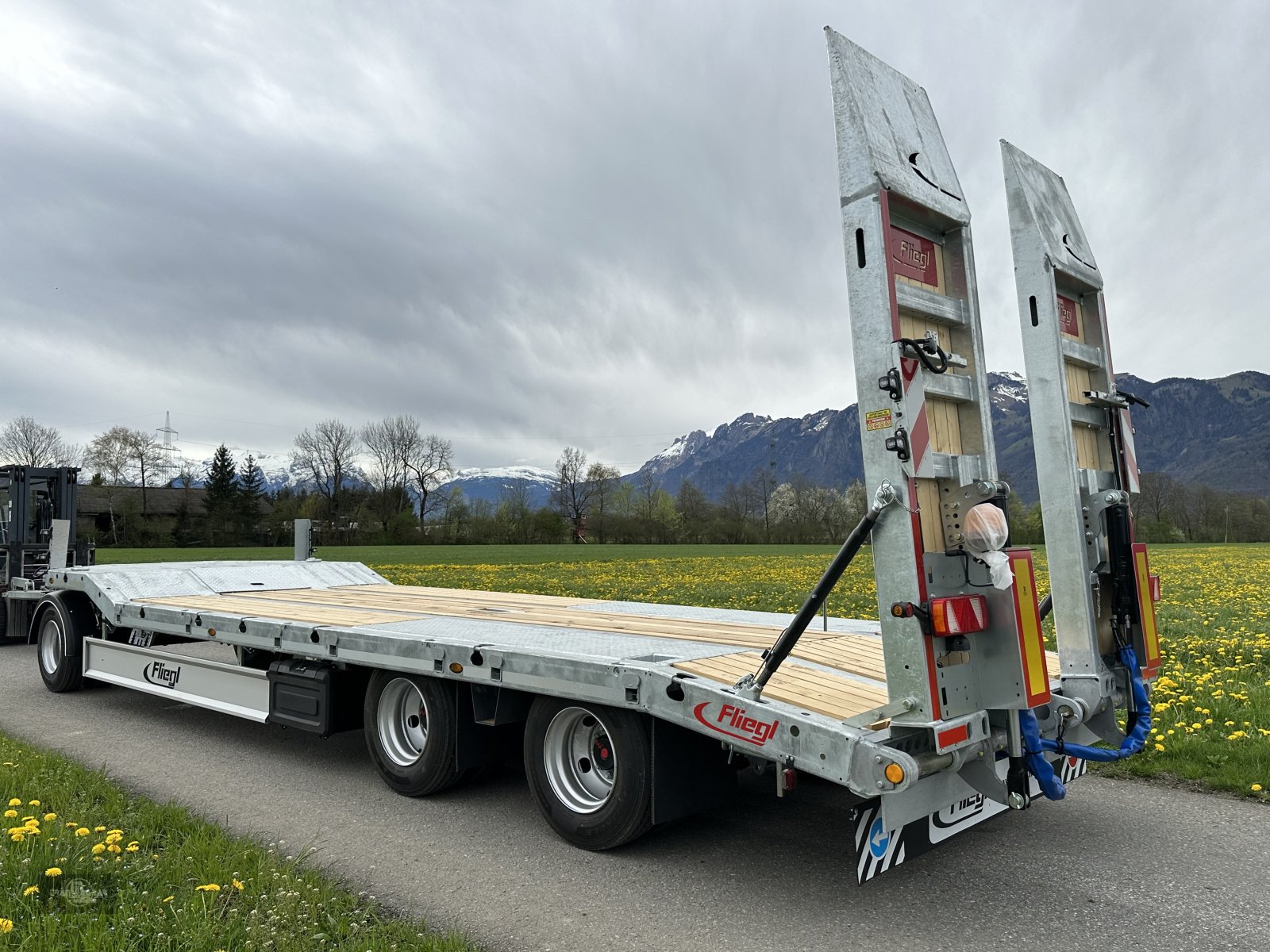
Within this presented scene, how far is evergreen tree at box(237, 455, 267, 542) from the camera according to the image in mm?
78438

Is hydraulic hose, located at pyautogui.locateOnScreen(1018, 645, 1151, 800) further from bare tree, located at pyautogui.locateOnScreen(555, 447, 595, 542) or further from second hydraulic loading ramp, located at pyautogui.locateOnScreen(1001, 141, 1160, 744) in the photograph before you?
bare tree, located at pyautogui.locateOnScreen(555, 447, 595, 542)

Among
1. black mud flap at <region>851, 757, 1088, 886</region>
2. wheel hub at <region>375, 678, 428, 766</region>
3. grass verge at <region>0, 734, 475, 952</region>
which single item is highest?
wheel hub at <region>375, 678, 428, 766</region>

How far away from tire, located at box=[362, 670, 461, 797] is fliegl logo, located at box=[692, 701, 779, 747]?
6.60 feet

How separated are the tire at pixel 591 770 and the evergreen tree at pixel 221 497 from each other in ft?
254

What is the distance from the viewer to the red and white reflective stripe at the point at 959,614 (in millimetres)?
3658

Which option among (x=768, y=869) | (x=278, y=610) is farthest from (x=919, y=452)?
(x=278, y=610)

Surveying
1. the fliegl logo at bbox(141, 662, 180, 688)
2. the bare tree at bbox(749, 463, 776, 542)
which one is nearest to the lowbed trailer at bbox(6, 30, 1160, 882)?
the fliegl logo at bbox(141, 662, 180, 688)

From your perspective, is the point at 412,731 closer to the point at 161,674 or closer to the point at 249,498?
the point at 161,674

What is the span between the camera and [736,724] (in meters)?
3.94

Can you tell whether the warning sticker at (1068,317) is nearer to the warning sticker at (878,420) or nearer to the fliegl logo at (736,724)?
the warning sticker at (878,420)

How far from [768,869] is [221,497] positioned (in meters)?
89.2

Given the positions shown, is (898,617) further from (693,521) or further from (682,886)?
(693,521)

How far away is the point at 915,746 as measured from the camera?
12.3 ft

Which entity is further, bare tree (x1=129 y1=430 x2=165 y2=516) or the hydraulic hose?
bare tree (x1=129 y1=430 x2=165 y2=516)
